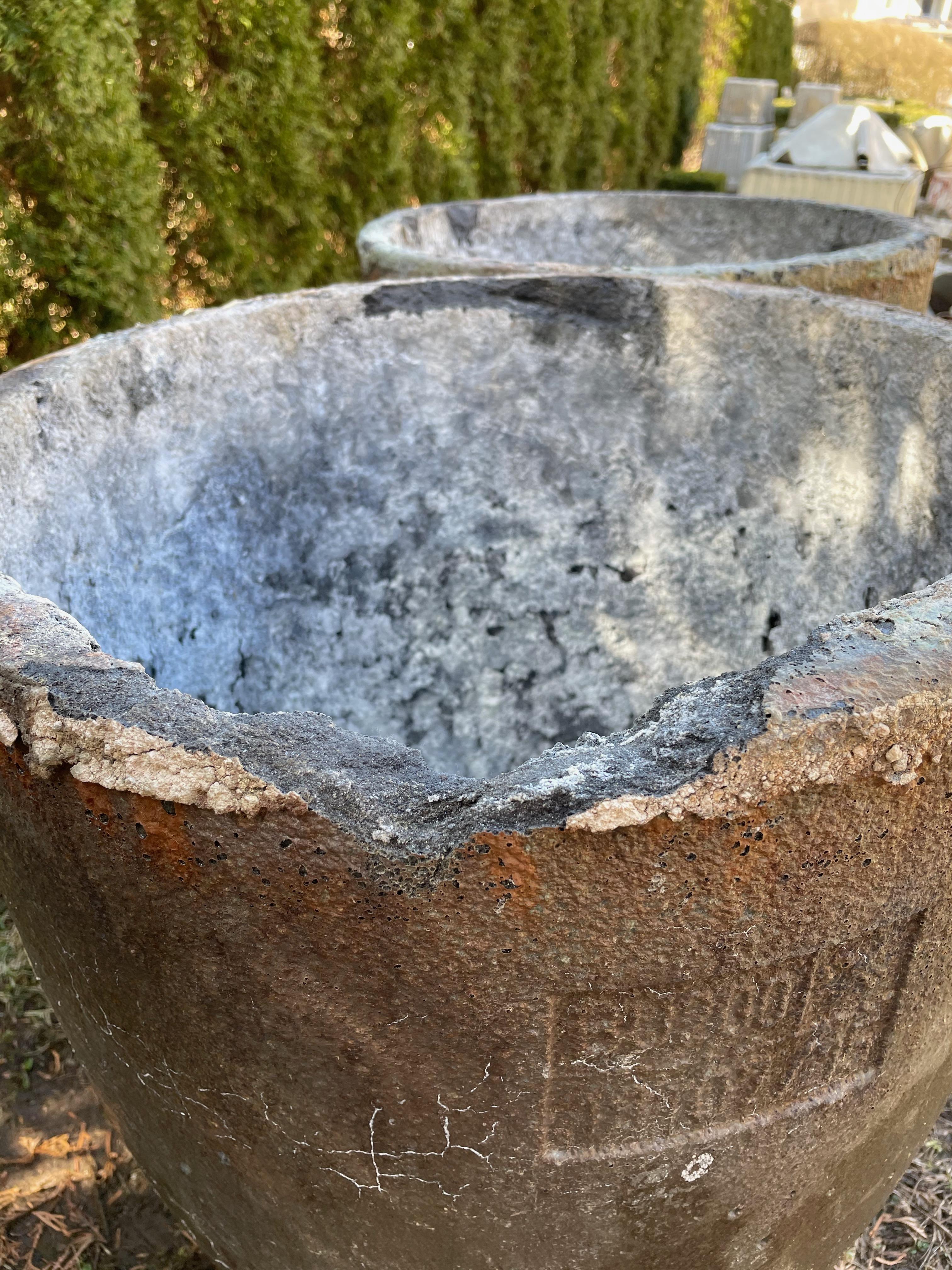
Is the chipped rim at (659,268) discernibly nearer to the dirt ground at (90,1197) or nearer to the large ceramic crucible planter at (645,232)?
the large ceramic crucible planter at (645,232)

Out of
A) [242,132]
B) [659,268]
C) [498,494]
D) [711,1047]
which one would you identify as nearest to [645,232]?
[659,268]

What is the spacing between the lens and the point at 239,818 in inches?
33.3

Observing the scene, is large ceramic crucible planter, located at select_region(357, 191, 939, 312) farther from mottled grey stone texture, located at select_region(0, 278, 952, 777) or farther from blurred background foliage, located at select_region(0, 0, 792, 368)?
mottled grey stone texture, located at select_region(0, 278, 952, 777)

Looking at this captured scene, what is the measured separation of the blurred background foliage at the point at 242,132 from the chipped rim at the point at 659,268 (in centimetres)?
56

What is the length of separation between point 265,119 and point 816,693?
316 cm

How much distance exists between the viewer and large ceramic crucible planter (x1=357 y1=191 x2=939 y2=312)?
2924 mm

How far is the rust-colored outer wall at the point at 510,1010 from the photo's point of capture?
85cm

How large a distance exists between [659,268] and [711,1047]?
2361mm

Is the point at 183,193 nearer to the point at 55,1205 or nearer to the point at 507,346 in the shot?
the point at 507,346

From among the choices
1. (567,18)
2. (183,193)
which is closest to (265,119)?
(183,193)

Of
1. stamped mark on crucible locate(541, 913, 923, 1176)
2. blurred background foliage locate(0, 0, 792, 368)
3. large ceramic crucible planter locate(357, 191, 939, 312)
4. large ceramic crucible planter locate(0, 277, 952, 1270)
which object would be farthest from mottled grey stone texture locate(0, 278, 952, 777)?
blurred background foliage locate(0, 0, 792, 368)

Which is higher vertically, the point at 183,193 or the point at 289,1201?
the point at 183,193

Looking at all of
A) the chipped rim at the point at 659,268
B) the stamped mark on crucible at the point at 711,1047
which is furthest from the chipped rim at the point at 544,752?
the chipped rim at the point at 659,268

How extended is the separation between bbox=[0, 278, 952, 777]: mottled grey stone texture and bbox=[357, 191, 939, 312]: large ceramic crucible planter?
76cm
